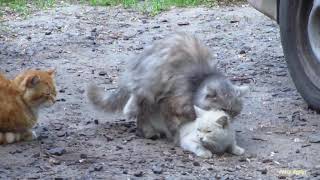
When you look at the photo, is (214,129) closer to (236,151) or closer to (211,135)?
(211,135)

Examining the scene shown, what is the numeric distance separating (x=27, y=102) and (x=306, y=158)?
2.08m

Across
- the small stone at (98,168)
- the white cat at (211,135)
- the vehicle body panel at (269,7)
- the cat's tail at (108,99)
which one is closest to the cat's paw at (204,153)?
the white cat at (211,135)

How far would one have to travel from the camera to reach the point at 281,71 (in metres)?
7.93

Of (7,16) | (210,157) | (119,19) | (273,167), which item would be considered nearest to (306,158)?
(273,167)

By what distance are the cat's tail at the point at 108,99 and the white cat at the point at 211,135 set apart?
75 centimetres

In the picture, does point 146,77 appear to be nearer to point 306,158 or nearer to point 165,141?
point 165,141

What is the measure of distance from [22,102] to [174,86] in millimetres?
1132

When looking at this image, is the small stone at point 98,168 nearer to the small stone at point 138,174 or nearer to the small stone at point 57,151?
the small stone at point 138,174

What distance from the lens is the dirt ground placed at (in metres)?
5.14

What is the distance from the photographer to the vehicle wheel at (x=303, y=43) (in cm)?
615

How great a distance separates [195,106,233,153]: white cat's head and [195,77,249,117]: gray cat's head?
0.21 ft

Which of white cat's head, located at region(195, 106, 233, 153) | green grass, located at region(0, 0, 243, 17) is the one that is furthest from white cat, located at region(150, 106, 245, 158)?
green grass, located at region(0, 0, 243, 17)

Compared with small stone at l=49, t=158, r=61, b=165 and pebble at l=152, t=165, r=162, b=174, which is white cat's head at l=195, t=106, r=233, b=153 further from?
small stone at l=49, t=158, r=61, b=165

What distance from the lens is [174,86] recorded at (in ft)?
18.2
